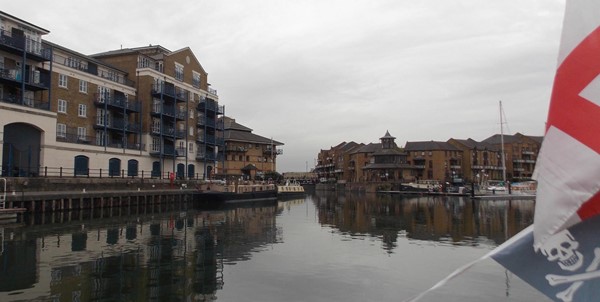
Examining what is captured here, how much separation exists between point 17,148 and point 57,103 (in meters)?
6.19

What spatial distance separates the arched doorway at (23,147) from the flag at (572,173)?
42.3m

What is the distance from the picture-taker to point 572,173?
2031mm

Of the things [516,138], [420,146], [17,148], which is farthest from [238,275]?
[516,138]

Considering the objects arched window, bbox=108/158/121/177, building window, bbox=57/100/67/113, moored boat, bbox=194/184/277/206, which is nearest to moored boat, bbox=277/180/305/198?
moored boat, bbox=194/184/277/206

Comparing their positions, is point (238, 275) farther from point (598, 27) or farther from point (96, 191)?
point (96, 191)

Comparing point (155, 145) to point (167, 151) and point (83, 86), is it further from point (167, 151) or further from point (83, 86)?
point (83, 86)

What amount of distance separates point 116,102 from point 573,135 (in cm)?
5255

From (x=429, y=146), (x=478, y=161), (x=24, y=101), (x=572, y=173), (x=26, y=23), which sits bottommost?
(x=572, y=173)

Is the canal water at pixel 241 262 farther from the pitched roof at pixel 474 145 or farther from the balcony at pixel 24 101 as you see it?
the pitched roof at pixel 474 145

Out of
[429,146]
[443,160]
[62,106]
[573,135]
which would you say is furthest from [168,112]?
[429,146]

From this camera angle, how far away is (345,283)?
12914 millimetres

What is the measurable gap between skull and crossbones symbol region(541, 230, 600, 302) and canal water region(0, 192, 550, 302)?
8.38 feet

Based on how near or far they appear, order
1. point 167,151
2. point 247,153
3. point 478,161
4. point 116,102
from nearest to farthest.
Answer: point 116,102 → point 167,151 → point 247,153 → point 478,161

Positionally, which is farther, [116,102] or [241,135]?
[241,135]
